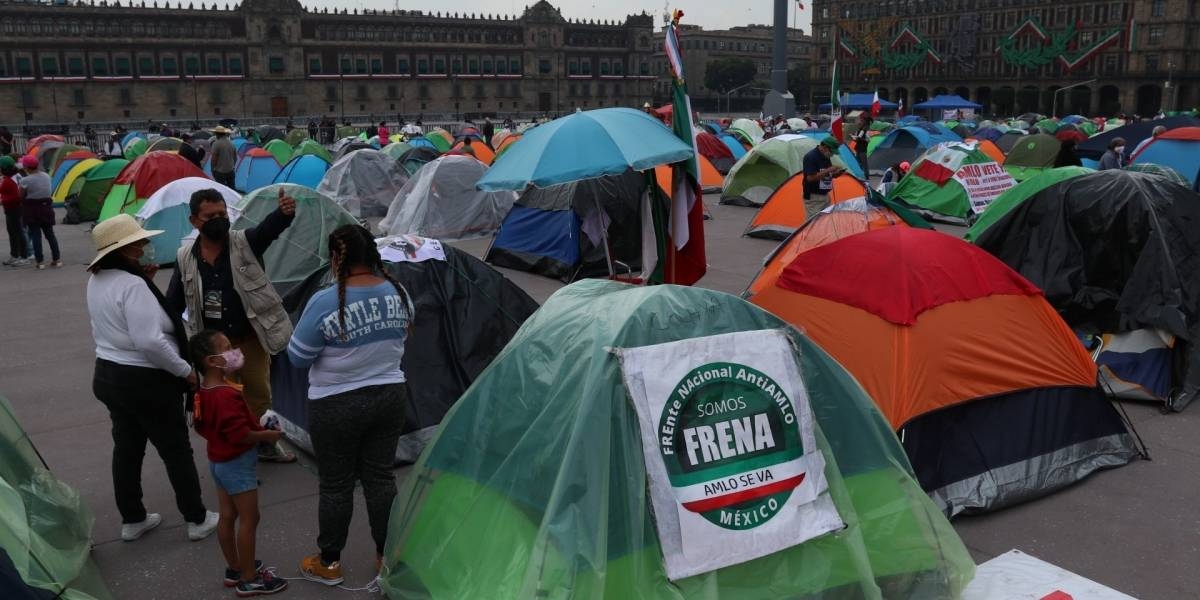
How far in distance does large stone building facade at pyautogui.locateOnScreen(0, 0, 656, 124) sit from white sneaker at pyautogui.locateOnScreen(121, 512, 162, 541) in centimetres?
7407

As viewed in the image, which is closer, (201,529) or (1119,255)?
(201,529)

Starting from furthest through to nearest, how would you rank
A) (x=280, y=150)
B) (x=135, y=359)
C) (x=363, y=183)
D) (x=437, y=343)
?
(x=280, y=150)
(x=363, y=183)
(x=437, y=343)
(x=135, y=359)

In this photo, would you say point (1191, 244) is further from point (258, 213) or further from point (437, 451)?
point (258, 213)

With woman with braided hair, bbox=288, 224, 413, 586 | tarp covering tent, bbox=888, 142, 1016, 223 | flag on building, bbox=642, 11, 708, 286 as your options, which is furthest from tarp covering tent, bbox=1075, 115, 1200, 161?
woman with braided hair, bbox=288, 224, 413, 586

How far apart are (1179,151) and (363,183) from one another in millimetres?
14447

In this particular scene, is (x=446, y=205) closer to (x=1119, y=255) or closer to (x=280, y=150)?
(x=1119, y=255)

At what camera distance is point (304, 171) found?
1811 centimetres

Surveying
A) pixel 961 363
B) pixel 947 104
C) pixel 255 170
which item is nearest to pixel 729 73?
pixel 947 104

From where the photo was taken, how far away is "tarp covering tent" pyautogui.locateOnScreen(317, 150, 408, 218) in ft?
55.2

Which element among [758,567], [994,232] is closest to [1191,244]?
[994,232]

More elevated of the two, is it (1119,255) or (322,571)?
(1119,255)

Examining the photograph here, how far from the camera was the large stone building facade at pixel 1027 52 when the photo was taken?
2897 inches

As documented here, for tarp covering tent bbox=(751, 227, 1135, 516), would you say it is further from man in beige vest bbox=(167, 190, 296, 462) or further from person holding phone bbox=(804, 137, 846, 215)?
person holding phone bbox=(804, 137, 846, 215)

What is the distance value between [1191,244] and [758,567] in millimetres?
5024
